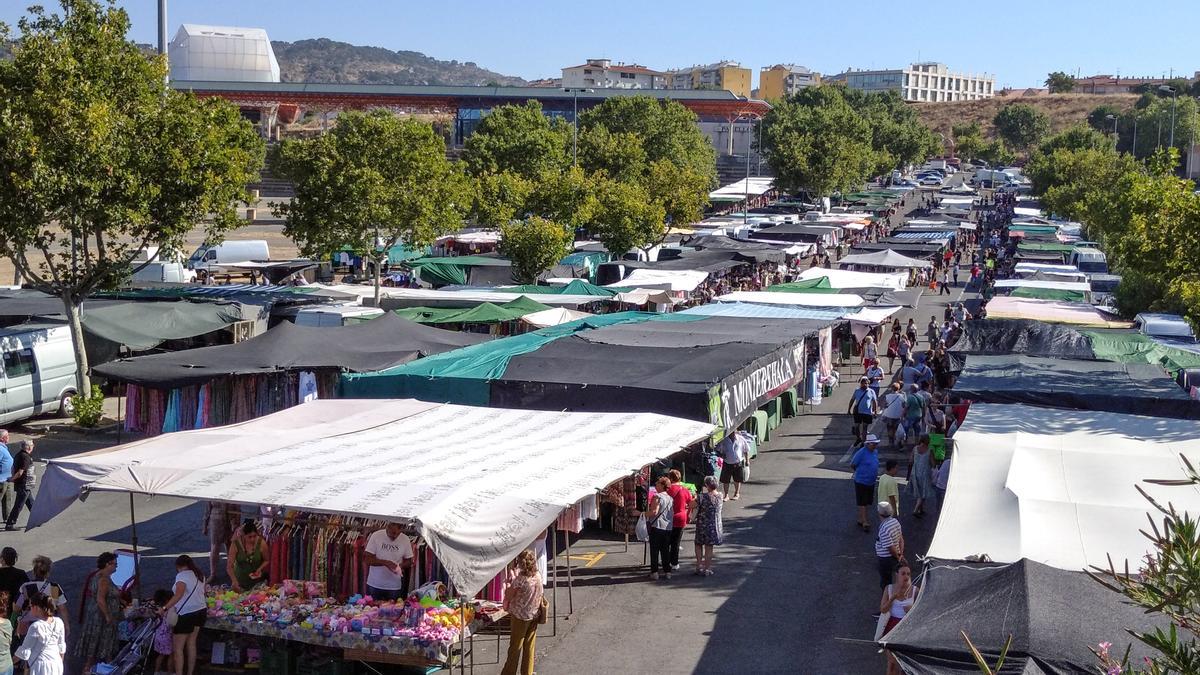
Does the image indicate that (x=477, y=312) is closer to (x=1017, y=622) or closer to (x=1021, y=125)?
(x=1017, y=622)

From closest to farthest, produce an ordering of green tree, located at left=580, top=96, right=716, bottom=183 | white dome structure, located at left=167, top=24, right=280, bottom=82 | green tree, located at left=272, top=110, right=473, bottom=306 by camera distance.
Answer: green tree, located at left=272, top=110, right=473, bottom=306 < green tree, located at left=580, top=96, right=716, bottom=183 < white dome structure, located at left=167, top=24, right=280, bottom=82

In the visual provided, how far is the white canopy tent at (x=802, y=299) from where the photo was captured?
2638 centimetres

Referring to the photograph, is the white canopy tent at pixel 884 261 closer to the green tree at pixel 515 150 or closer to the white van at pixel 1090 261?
the white van at pixel 1090 261

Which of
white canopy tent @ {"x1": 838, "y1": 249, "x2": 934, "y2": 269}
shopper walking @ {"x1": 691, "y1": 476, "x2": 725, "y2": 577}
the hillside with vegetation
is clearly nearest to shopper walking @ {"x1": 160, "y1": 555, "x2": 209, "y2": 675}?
shopper walking @ {"x1": 691, "y1": 476, "x2": 725, "y2": 577}

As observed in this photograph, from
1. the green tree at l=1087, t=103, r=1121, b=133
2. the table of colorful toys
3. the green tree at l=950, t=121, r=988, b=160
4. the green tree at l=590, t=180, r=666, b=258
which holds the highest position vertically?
the green tree at l=1087, t=103, r=1121, b=133

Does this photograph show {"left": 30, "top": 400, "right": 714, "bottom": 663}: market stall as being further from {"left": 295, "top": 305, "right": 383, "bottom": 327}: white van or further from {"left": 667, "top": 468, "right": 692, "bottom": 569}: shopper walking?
{"left": 295, "top": 305, "right": 383, "bottom": 327}: white van

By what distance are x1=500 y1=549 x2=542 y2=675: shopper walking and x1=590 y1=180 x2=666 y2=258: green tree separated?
101ft

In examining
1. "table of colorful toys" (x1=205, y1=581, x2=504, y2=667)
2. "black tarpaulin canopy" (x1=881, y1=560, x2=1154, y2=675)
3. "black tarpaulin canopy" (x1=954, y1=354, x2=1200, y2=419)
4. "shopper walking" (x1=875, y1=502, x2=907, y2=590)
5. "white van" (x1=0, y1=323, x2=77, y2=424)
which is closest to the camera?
"black tarpaulin canopy" (x1=881, y1=560, x2=1154, y2=675)

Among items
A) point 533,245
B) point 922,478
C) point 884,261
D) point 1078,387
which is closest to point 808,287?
point 533,245

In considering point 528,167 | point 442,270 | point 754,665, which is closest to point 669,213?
point 528,167

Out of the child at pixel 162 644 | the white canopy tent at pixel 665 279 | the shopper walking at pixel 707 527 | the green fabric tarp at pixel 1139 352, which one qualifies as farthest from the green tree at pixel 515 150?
the child at pixel 162 644

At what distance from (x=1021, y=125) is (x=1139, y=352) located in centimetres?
14548

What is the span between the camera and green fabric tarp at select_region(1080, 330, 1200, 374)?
66.7 feet

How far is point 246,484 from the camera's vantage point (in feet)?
33.3
